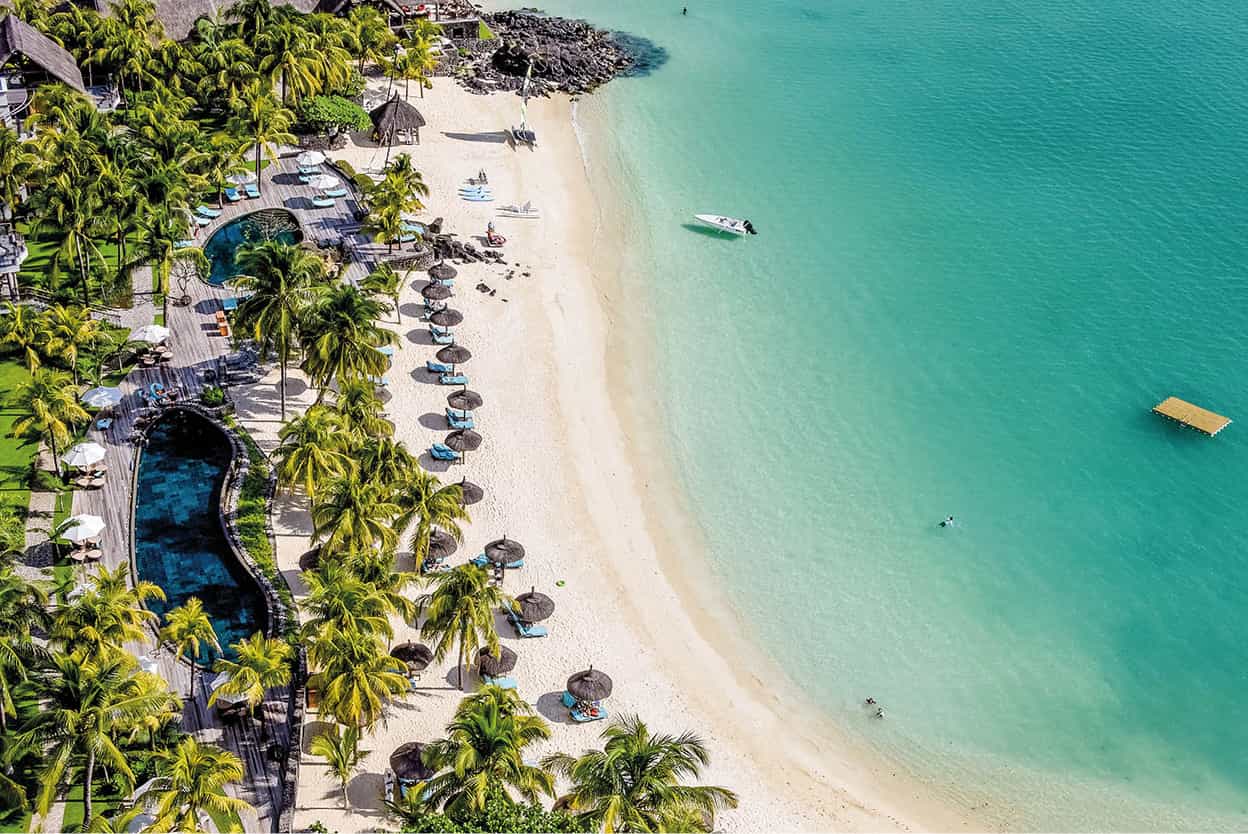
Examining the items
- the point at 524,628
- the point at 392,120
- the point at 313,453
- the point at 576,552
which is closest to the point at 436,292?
the point at 313,453

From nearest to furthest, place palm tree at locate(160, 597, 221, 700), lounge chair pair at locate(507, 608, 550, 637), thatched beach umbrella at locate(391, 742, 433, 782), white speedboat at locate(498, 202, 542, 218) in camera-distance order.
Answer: thatched beach umbrella at locate(391, 742, 433, 782)
palm tree at locate(160, 597, 221, 700)
lounge chair pair at locate(507, 608, 550, 637)
white speedboat at locate(498, 202, 542, 218)

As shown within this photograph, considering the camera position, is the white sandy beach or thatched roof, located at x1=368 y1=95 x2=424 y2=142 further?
thatched roof, located at x1=368 y1=95 x2=424 y2=142

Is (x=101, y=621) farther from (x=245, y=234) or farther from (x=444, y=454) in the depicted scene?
(x=245, y=234)

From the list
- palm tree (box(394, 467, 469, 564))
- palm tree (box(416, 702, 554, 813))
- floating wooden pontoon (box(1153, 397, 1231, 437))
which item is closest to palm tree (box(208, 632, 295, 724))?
palm tree (box(416, 702, 554, 813))

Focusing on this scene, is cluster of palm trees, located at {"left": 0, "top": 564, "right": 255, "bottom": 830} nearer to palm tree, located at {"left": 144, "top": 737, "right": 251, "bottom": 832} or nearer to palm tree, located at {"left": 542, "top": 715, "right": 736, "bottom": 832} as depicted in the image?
palm tree, located at {"left": 144, "top": 737, "right": 251, "bottom": 832}

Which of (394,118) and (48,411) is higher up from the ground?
(394,118)

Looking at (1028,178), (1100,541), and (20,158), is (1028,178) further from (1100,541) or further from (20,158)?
(20,158)
